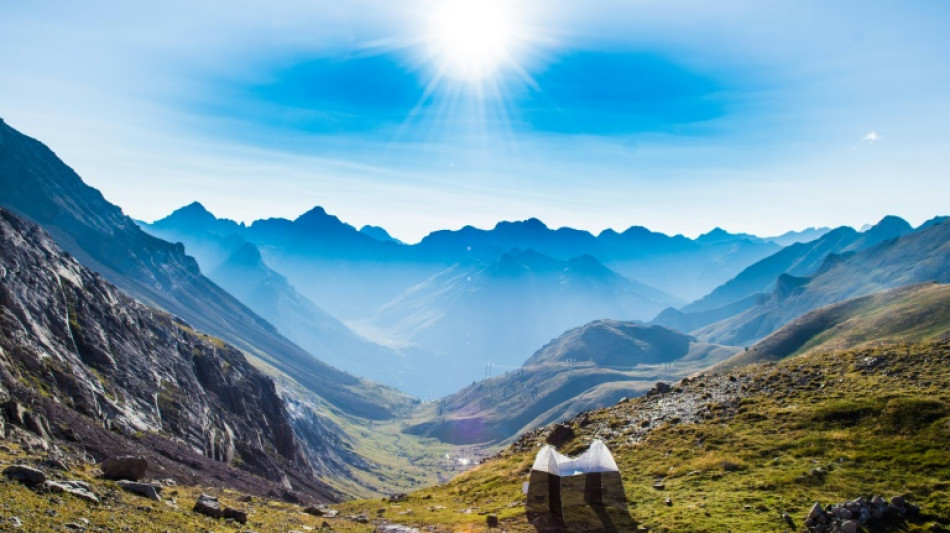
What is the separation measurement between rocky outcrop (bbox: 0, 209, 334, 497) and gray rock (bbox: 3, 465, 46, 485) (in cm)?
1016

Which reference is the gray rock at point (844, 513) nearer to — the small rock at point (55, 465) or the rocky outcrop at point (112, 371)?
the rocky outcrop at point (112, 371)

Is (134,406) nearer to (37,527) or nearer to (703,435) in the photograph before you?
(37,527)

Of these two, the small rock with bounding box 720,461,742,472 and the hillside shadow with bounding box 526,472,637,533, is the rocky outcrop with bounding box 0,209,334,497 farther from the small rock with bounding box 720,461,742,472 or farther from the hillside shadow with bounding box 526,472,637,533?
the small rock with bounding box 720,461,742,472

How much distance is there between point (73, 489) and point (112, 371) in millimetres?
105957

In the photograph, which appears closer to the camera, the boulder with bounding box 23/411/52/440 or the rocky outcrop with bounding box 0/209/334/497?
the boulder with bounding box 23/411/52/440

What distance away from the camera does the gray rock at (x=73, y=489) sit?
2609cm

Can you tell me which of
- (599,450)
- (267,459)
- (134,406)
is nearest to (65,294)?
(134,406)

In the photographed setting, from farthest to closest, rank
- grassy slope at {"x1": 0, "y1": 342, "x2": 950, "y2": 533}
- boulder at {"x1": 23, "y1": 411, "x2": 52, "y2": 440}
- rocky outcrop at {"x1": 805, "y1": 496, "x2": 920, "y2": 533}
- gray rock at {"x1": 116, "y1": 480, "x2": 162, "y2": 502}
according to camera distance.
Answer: boulder at {"x1": 23, "y1": 411, "x2": 52, "y2": 440}
gray rock at {"x1": 116, "y1": 480, "x2": 162, "y2": 502}
grassy slope at {"x1": 0, "y1": 342, "x2": 950, "y2": 533}
rocky outcrop at {"x1": 805, "y1": 496, "x2": 920, "y2": 533}

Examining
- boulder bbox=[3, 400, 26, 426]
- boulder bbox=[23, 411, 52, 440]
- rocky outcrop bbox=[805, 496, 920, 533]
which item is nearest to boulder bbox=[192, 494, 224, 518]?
rocky outcrop bbox=[805, 496, 920, 533]

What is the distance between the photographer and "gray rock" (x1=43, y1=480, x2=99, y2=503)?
85.6ft

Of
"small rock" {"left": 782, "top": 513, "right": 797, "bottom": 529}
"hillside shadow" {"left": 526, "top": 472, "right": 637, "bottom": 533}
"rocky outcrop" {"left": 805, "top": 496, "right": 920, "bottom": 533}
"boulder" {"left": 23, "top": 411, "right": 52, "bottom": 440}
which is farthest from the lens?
"boulder" {"left": 23, "top": 411, "right": 52, "bottom": 440}

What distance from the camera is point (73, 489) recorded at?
2670 centimetres

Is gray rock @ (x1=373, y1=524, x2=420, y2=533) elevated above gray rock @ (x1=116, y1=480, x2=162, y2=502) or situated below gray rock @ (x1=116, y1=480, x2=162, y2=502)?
below

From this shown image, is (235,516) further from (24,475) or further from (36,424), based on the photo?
(36,424)
